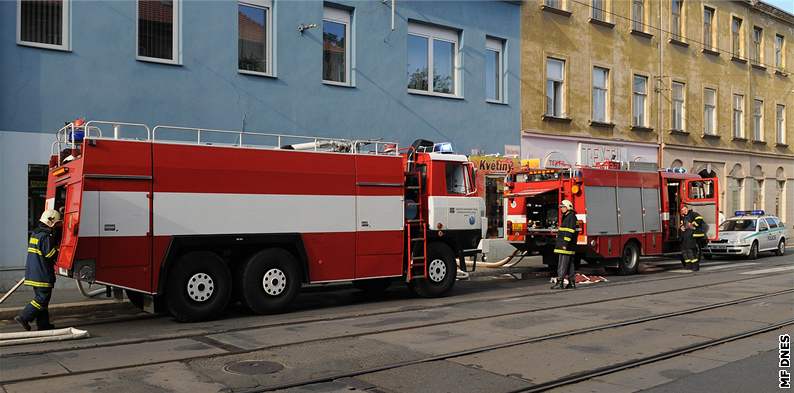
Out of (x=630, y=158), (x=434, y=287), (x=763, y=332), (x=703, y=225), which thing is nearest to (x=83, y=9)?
(x=434, y=287)

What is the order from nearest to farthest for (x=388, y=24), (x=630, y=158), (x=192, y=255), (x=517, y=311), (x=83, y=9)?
(x=192, y=255), (x=517, y=311), (x=83, y=9), (x=388, y=24), (x=630, y=158)

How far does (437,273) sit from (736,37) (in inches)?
1044

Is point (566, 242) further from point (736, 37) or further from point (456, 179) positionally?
point (736, 37)

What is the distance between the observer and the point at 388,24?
62.0 ft

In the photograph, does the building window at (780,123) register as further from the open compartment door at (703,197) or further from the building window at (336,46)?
the building window at (336,46)

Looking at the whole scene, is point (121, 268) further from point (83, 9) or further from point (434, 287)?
point (83, 9)

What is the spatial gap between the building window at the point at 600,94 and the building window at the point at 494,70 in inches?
199

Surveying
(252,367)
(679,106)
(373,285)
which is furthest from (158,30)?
(679,106)

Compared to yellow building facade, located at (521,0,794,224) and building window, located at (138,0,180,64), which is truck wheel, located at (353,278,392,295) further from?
yellow building facade, located at (521,0,794,224)

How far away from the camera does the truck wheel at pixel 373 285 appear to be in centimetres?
1334

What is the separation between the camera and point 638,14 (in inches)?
1072

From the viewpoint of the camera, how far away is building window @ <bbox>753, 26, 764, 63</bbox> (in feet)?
111

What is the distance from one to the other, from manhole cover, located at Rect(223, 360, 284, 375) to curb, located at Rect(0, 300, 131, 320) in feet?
17.3

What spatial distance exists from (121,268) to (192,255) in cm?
106
